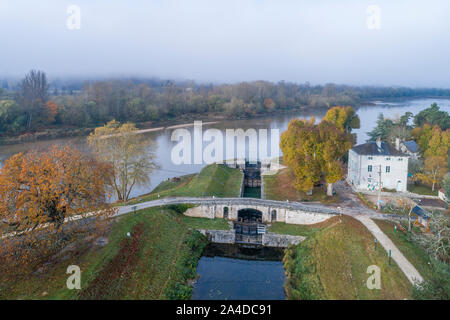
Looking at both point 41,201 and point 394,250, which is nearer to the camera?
point 41,201

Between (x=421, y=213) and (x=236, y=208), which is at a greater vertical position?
(x=421, y=213)

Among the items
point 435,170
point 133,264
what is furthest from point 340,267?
point 435,170

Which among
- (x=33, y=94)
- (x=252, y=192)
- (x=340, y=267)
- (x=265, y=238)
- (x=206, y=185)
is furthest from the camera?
(x=33, y=94)

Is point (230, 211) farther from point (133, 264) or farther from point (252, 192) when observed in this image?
point (252, 192)

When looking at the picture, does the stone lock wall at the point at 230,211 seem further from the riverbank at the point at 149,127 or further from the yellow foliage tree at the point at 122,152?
the riverbank at the point at 149,127

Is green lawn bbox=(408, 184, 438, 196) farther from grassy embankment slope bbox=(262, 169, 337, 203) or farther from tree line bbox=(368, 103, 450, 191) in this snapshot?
grassy embankment slope bbox=(262, 169, 337, 203)
